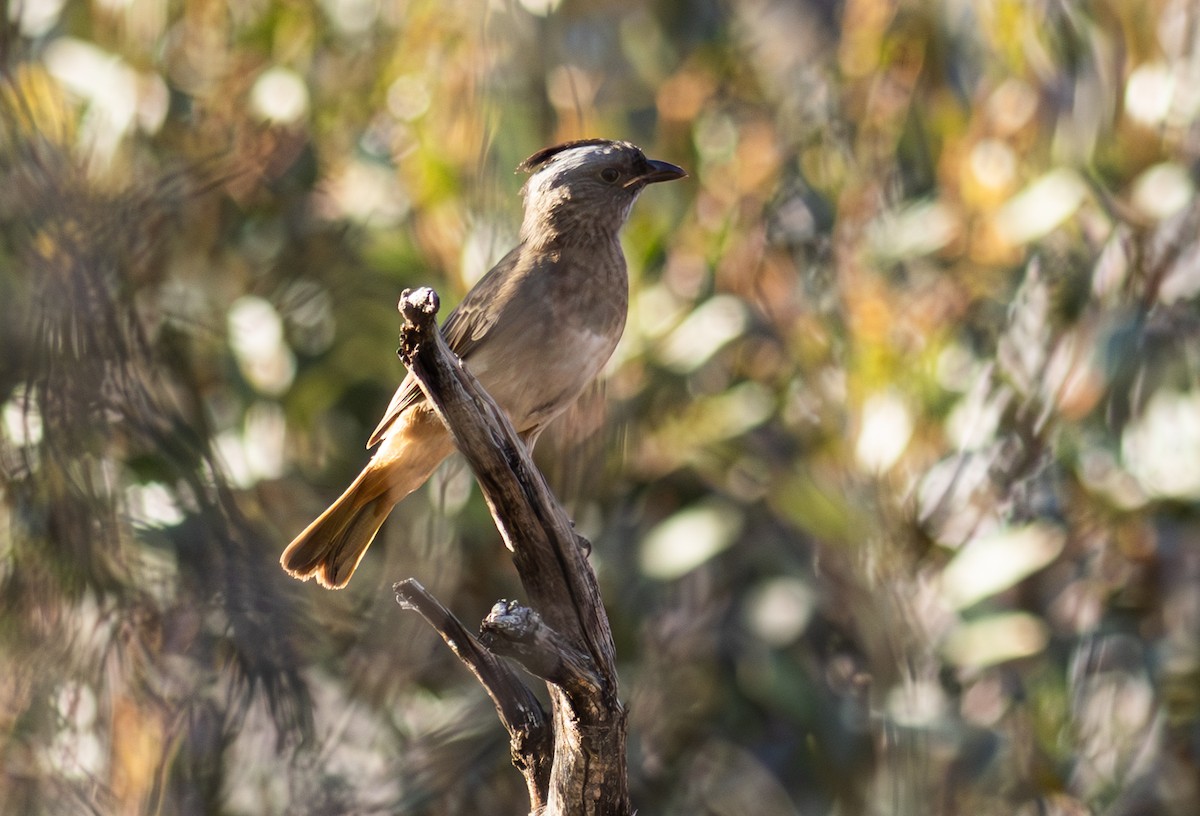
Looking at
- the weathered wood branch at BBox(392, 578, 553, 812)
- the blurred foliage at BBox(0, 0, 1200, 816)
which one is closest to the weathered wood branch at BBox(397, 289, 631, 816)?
the weathered wood branch at BBox(392, 578, 553, 812)

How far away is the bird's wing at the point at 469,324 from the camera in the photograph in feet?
9.57

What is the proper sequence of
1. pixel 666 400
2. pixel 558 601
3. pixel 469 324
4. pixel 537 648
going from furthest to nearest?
pixel 666 400
pixel 469 324
pixel 558 601
pixel 537 648

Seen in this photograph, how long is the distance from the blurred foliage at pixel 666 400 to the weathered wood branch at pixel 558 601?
155cm

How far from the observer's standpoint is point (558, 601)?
8.26 feet

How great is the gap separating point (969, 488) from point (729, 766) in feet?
4.23

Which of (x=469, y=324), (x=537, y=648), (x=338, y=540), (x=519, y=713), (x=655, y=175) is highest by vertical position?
(x=655, y=175)

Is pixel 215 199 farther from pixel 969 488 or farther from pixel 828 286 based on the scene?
pixel 969 488

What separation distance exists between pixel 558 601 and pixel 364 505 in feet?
2.11

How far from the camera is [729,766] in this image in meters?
4.97

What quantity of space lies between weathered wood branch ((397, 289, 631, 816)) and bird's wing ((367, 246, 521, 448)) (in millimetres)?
470

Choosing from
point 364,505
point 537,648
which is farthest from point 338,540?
point 537,648

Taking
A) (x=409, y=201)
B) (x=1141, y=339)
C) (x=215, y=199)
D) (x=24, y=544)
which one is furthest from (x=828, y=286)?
(x=24, y=544)

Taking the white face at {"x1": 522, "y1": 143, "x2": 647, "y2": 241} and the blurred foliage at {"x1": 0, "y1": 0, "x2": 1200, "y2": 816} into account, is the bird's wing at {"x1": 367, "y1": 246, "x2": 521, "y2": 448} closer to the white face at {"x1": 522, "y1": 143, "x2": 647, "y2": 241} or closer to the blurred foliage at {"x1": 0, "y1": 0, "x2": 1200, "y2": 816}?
the white face at {"x1": 522, "y1": 143, "x2": 647, "y2": 241}

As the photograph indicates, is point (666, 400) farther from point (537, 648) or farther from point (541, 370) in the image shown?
point (537, 648)
